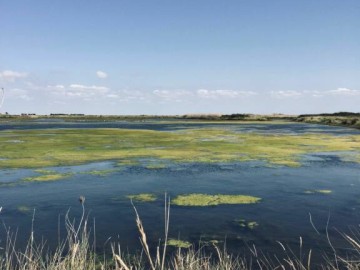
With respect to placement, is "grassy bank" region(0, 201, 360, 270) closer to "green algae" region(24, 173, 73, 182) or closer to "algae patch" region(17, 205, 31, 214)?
"algae patch" region(17, 205, 31, 214)

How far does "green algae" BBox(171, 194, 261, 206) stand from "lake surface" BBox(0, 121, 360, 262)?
57cm

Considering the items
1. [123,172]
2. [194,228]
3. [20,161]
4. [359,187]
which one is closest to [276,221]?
[194,228]

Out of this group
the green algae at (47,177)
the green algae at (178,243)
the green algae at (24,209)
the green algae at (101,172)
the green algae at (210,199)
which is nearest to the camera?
the green algae at (178,243)

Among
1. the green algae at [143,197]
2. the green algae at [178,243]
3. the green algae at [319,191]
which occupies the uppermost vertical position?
the green algae at [319,191]

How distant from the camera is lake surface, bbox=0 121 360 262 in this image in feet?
43.0

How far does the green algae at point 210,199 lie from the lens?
1700cm

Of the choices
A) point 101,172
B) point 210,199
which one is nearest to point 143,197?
point 210,199

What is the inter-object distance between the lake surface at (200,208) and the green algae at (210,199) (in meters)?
0.57

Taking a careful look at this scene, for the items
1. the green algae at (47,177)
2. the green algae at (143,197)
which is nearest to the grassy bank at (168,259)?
the green algae at (143,197)

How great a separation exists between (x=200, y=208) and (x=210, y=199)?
152cm

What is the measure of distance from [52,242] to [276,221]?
25.3ft

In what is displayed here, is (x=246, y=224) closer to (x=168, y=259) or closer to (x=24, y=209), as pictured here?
(x=168, y=259)

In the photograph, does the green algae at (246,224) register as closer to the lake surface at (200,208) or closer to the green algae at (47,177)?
the lake surface at (200,208)

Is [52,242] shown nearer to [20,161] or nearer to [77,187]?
[77,187]
